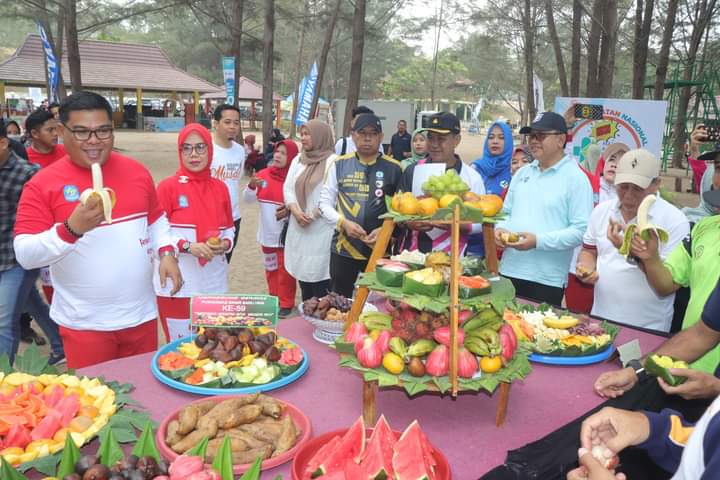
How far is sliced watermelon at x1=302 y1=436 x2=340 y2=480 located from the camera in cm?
151

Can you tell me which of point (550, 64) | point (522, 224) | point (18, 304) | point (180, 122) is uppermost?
point (550, 64)

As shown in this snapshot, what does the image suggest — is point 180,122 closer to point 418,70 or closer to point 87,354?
point 418,70

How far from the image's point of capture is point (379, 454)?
153cm

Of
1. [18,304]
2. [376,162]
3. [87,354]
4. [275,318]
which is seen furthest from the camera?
[376,162]

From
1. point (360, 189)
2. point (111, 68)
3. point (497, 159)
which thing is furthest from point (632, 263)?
point (111, 68)

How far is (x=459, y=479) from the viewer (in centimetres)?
163

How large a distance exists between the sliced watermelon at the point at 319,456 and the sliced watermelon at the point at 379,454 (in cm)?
9

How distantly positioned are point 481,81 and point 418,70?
6719mm

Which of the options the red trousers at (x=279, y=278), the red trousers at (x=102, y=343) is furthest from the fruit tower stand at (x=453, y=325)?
the red trousers at (x=279, y=278)

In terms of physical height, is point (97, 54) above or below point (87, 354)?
above

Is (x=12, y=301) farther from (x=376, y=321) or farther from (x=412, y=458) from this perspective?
(x=412, y=458)

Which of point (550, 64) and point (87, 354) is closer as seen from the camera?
point (87, 354)

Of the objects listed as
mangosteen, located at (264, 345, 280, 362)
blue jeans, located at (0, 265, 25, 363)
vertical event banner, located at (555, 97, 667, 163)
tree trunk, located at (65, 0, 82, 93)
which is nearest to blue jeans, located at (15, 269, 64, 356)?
blue jeans, located at (0, 265, 25, 363)

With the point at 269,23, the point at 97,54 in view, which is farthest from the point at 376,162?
the point at 97,54
